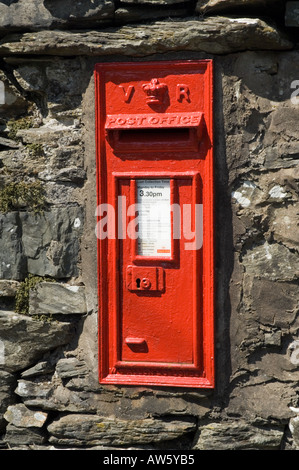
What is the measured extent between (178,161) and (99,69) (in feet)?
2.03

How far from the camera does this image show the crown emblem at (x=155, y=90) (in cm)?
285

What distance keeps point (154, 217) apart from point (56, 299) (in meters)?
0.69

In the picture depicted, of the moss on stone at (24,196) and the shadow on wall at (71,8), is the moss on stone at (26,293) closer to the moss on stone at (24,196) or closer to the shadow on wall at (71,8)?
the moss on stone at (24,196)

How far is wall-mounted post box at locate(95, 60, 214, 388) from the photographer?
285 cm

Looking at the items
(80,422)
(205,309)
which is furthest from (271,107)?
(80,422)

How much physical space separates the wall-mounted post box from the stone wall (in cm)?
7

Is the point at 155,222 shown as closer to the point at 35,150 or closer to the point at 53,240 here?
the point at 53,240

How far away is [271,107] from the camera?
285 centimetres

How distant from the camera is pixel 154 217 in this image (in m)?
2.92

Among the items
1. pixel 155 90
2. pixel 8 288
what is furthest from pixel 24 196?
pixel 155 90

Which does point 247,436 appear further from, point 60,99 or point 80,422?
point 60,99

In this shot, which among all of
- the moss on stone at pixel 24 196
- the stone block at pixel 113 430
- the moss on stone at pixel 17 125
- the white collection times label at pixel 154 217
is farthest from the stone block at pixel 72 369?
the moss on stone at pixel 17 125

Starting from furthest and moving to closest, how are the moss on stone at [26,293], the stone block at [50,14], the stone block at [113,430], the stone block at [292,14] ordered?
the moss on stone at [26,293] → the stone block at [113,430] → the stone block at [50,14] → the stone block at [292,14]

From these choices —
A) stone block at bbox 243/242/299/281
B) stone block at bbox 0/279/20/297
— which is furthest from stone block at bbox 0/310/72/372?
stone block at bbox 243/242/299/281
